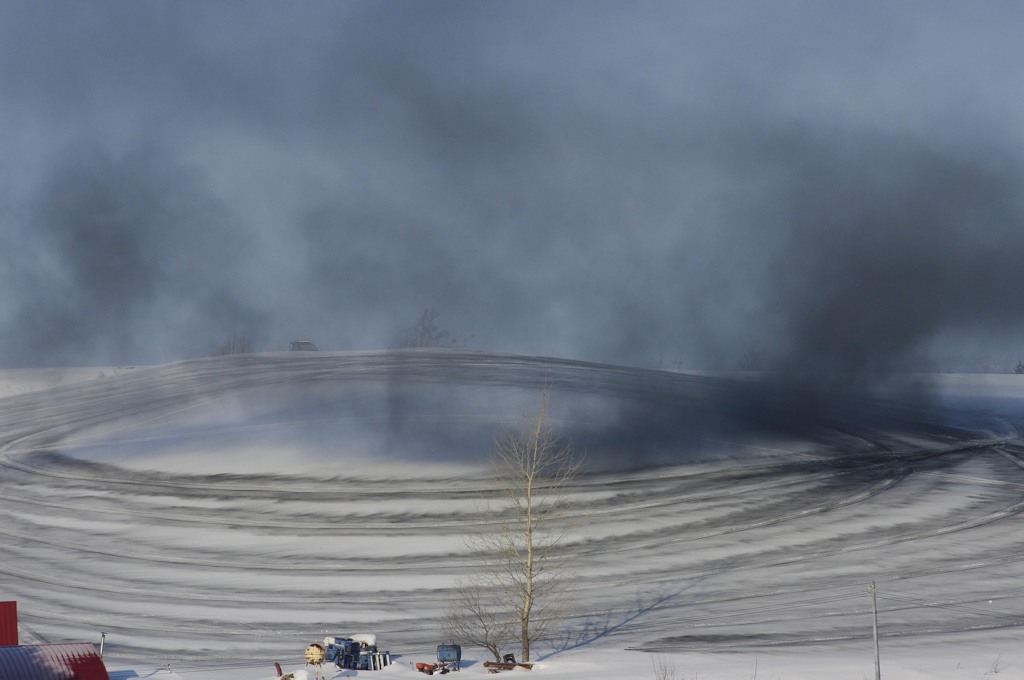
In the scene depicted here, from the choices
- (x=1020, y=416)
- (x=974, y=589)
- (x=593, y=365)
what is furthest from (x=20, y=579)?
(x=1020, y=416)

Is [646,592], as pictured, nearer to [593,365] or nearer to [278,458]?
[278,458]

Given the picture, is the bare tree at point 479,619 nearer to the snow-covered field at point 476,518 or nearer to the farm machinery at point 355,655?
the snow-covered field at point 476,518

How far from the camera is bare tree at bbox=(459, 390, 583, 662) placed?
105 ft

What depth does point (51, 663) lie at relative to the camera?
939 inches

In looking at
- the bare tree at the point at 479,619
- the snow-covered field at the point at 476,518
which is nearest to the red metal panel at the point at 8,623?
the snow-covered field at the point at 476,518

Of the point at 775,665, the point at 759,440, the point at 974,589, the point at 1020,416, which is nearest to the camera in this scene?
the point at 775,665

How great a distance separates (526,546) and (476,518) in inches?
186

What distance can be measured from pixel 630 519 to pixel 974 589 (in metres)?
14.7

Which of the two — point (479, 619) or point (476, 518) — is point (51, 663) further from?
point (476, 518)

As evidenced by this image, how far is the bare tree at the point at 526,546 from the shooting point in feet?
105

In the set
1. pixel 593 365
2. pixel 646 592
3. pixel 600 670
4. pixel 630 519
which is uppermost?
pixel 593 365

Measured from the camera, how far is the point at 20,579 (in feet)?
137

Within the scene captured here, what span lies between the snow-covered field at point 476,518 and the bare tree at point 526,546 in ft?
3.17

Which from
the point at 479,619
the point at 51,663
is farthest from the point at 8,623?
the point at 479,619
